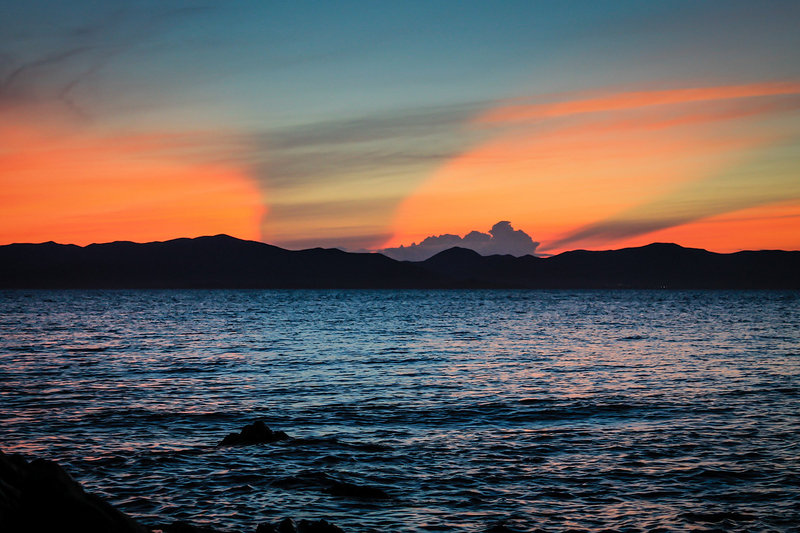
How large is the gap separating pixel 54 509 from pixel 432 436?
12479 mm

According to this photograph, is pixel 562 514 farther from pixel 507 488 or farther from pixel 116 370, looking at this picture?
pixel 116 370

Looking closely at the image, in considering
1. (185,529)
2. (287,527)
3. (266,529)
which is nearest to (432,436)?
(287,527)

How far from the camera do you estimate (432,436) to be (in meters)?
20.3

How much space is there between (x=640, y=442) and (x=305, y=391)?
15052mm

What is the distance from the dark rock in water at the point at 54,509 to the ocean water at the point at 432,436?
130 inches

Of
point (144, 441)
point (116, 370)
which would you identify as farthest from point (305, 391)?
point (116, 370)

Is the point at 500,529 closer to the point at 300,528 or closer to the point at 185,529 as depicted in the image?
the point at 300,528

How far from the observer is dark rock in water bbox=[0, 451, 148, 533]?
941 centimetres

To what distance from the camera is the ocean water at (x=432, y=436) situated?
13.8 meters

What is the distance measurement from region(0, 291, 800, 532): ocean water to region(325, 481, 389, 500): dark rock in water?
0.20 meters

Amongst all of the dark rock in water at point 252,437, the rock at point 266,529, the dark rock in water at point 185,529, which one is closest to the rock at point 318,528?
the rock at point 266,529

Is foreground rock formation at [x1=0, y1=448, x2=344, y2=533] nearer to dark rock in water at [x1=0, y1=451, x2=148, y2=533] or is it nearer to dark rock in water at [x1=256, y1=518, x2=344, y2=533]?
dark rock in water at [x1=0, y1=451, x2=148, y2=533]

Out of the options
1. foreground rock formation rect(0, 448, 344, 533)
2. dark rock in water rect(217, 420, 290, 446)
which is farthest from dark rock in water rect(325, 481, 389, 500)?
foreground rock formation rect(0, 448, 344, 533)

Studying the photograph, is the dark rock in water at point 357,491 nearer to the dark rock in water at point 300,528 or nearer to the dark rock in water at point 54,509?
the dark rock in water at point 300,528
